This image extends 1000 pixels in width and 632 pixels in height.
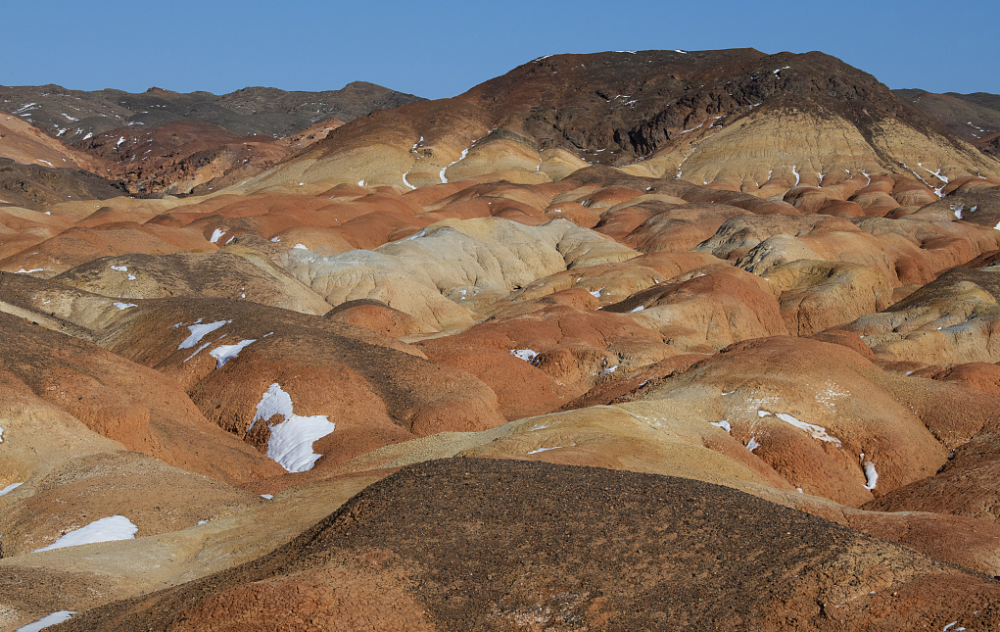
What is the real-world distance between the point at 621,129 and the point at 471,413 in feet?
470

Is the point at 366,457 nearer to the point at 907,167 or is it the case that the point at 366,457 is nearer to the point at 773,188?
the point at 773,188

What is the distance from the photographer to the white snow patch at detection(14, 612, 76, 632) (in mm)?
13427

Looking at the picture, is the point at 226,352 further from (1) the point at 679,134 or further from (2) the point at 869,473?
(1) the point at 679,134

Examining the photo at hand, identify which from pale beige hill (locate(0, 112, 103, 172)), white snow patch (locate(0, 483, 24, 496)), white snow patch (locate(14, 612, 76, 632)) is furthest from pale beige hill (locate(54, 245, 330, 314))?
pale beige hill (locate(0, 112, 103, 172))

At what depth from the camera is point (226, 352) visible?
3809 centimetres

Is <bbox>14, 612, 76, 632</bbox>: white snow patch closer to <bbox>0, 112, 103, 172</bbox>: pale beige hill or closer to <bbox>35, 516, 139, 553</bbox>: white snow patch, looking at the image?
<bbox>35, 516, 139, 553</bbox>: white snow patch

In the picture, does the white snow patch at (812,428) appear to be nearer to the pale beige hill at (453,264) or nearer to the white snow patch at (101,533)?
the white snow patch at (101,533)

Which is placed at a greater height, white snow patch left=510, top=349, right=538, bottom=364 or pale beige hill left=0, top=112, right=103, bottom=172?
pale beige hill left=0, top=112, right=103, bottom=172

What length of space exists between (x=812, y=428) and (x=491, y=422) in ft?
37.4

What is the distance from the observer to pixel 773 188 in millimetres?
137125

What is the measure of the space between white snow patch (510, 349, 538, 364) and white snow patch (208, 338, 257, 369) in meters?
15.5

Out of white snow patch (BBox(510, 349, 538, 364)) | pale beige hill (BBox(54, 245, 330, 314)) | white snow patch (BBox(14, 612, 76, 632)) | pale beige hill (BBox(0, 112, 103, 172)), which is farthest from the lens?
pale beige hill (BBox(0, 112, 103, 172))

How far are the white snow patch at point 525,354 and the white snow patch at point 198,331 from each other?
15.3 m

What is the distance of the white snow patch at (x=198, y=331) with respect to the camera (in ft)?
130
